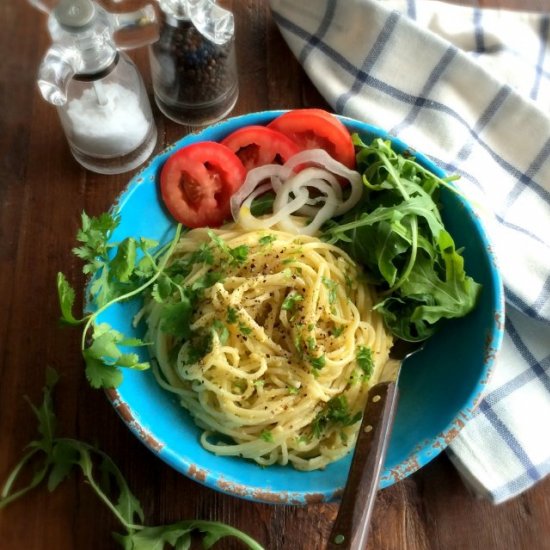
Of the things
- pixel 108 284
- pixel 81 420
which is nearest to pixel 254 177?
pixel 108 284

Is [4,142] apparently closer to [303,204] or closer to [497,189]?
[303,204]

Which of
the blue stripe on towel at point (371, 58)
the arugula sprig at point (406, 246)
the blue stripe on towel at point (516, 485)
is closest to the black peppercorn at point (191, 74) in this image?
the blue stripe on towel at point (371, 58)

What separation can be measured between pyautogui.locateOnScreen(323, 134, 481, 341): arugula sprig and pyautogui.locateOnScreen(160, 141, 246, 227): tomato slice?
0.28 meters

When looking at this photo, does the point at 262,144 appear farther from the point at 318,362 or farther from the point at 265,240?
the point at 318,362

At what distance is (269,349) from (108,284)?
399mm

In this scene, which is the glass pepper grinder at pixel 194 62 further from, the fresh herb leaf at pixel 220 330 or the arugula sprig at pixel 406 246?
the fresh herb leaf at pixel 220 330

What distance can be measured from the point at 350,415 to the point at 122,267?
62 cm

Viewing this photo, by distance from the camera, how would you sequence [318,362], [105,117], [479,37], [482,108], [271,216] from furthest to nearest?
[479,37] < [482,108] < [105,117] < [271,216] < [318,362]

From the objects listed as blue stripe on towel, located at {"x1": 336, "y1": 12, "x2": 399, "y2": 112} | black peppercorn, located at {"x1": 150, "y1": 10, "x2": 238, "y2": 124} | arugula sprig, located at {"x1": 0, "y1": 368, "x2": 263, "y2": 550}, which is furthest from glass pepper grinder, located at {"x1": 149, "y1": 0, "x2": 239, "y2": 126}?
arugula sprig, located at {"x1": 0, "y1": 368, "x2": 263, "y2": 550}

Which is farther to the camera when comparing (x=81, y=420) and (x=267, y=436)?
(x=81, y=420)

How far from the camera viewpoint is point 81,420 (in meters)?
1.69

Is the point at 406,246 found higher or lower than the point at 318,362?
higher

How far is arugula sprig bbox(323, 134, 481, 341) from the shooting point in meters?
1.50

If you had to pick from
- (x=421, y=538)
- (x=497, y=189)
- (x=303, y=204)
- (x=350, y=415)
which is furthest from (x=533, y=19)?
(x=421, y=538)
